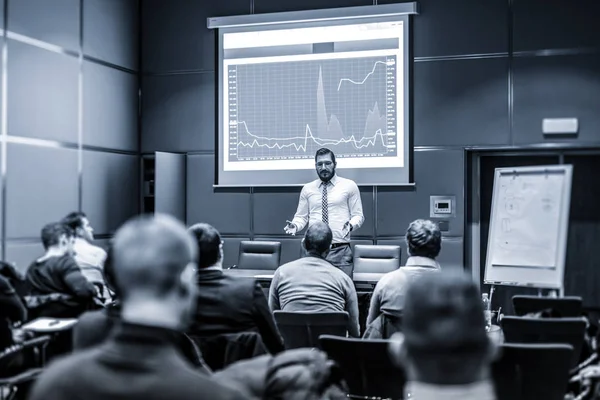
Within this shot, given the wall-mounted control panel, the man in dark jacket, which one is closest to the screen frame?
the wall-mounted control panel

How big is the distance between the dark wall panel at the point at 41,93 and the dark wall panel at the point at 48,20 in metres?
0.14

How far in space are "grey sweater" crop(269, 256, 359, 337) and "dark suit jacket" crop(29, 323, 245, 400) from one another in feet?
9.10

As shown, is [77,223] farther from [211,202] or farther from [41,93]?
[211,202]

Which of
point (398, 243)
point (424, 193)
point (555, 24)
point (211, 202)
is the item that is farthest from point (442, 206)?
point (211, 202)

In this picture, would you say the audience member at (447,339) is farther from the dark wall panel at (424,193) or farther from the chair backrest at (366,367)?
the dark wall panel at (424,193)

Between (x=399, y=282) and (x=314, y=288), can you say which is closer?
(x=399, y=282)

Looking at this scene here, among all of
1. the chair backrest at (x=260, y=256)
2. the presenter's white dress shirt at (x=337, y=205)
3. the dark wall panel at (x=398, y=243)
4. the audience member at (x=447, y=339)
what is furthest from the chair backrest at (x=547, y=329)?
the dark wall panel at (x=398, y=243)

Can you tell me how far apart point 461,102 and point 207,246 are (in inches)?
199

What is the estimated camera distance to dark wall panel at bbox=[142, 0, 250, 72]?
27.4ft

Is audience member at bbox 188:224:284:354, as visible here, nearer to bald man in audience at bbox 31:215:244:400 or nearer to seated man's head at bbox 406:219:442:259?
seated man's head at bbox 406:219:442:259

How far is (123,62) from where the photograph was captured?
8.25 m

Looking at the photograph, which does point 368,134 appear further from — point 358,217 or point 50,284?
point 50,284

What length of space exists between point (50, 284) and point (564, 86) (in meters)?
5.41

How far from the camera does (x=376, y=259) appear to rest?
22.8ft
